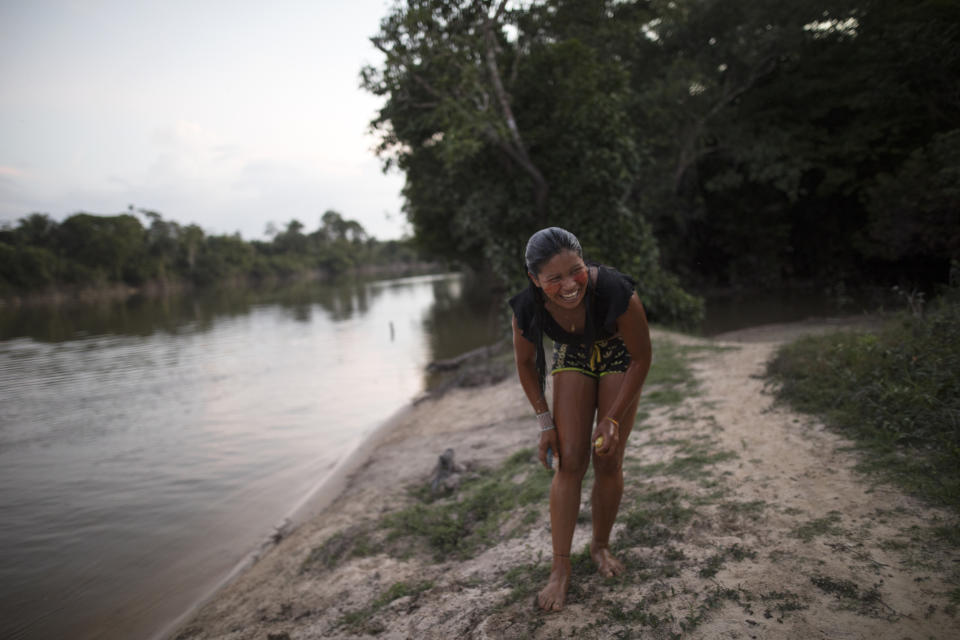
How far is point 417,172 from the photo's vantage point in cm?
1502

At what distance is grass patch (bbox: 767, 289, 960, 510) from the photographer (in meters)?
3.33

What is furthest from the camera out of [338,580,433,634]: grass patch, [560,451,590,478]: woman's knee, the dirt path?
[338,580,433,634]: grass patch

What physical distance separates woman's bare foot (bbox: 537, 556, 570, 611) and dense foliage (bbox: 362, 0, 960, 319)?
971 cm

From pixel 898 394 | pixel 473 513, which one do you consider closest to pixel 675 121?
pixel 898 394

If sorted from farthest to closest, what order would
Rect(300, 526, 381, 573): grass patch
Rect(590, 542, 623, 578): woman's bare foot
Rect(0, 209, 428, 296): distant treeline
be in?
Rect(0, 209, 428, 296): distant treeline < Rect(300, 526, 381, 573): grass patch < Rect(590, 542, 623, 578): woman's bare foot

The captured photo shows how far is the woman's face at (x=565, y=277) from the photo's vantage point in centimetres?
245

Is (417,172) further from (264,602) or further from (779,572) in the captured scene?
(779,572)

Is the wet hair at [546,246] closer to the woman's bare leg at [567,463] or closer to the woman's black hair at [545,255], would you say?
the woman's black hair at [545,255]

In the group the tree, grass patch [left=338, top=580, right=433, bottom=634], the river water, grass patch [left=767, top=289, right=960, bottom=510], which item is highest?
the tree

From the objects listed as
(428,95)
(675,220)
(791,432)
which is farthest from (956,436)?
(675,220)

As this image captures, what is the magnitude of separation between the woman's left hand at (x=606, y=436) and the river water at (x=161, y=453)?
4.32 metres

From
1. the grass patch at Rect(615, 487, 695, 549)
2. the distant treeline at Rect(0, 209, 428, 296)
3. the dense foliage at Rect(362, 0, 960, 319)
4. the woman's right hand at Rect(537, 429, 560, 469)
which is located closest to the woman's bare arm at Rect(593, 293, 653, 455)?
the woman's right hand at Rect(537, 429, 560, 469)

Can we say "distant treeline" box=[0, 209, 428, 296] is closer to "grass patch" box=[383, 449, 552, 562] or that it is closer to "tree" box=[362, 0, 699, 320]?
"tree" box=[362, 0, 699, 320]

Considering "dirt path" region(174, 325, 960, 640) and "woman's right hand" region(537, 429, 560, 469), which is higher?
"woman's right hand" region(537, 429, 560, 469)
